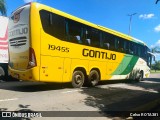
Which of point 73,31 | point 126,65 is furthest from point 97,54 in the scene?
point 126,65

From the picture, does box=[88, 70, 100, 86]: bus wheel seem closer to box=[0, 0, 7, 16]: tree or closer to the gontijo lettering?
the gontijo lettering

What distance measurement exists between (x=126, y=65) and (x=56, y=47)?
8076 millimetres

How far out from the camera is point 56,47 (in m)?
11.1

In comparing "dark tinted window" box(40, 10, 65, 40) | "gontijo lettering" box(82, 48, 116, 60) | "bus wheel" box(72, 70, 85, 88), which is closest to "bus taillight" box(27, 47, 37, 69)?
"dark tinted window" box(40, 10, 65, 40)

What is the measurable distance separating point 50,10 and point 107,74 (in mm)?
6051

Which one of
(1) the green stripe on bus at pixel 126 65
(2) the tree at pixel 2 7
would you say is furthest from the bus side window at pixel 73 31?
(2) the tree at pixel 2 7

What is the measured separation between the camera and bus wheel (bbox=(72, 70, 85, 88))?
40.7 ft

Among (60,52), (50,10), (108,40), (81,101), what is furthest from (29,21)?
(108,40)

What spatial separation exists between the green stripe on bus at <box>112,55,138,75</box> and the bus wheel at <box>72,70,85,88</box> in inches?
146

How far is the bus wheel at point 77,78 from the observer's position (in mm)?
12391

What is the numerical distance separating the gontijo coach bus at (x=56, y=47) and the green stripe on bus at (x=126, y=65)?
4.78 feet

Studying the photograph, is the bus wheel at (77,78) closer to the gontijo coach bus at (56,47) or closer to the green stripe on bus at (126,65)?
the gontijo coach bus at (56,47)

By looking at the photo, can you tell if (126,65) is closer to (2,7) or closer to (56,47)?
(56,47)

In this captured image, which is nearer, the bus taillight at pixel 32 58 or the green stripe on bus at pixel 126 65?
the bus taillight at pixel 32 58
